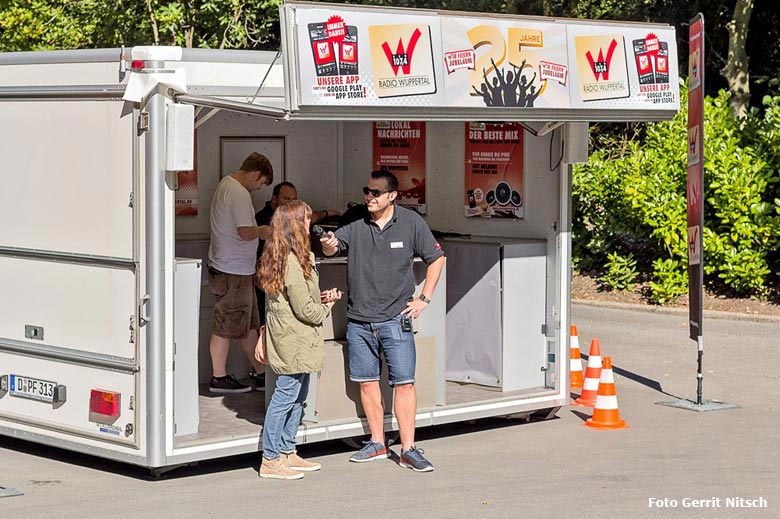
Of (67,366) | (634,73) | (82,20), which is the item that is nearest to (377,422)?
(67,366)

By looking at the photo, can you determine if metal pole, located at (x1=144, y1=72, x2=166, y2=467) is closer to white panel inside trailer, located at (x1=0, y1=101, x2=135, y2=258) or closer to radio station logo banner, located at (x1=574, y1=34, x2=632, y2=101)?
white panel inside trailer, located at (x1=0, y1=101, x2=135, y2=258)

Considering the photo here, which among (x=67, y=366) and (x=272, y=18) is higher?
(x=272, y=18)

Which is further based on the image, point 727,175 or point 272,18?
point 272,18

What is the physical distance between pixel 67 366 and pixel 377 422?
202 centimetres

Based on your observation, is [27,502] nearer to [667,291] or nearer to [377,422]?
[377,422]

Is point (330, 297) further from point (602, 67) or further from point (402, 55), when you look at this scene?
point (602, 67)

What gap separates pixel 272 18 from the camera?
20938mm

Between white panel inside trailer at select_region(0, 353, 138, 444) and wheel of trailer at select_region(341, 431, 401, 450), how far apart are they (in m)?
1.69

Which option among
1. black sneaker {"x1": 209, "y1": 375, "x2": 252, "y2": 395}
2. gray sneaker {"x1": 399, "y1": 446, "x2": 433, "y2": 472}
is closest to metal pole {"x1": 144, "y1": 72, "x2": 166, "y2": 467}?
gray sneaker {"x1": 399, "y1": 446, "x2": 433, "y2": 472}

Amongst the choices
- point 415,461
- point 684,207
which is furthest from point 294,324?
point 684,207

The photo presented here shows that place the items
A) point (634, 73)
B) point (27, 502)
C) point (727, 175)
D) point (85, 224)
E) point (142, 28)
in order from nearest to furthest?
point (27, 502)
point (85, 224)
point (634, 73)
point (727, 175)
point (142, 28)

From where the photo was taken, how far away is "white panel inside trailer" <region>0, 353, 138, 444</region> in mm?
8227

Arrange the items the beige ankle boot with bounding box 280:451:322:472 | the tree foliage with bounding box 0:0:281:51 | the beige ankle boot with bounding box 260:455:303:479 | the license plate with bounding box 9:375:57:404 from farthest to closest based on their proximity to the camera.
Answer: the tree foliage with bounding box 0:0:281:51, the license plate with bounding box 9:375:57:404, the beige ankle boot with bounding box 280:451:322:472, the beige ankle boot with bounding box 260:455:303:479

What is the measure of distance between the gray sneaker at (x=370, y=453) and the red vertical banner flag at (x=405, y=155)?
113 inches
